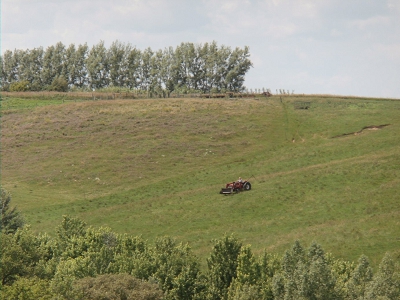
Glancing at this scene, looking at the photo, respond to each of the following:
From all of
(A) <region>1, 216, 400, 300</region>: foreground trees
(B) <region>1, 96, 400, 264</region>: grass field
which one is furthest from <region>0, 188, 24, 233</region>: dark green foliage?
(A) <region>1, 216, 400, 300</region>: foreground trees

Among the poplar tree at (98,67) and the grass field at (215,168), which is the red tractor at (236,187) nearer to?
the grass field at (215,168)

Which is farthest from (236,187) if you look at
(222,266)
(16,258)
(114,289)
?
(114,289)

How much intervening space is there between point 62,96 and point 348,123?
251 ft

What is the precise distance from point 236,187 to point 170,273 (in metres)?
28.6

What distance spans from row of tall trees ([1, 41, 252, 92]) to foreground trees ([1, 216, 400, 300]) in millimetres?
109145

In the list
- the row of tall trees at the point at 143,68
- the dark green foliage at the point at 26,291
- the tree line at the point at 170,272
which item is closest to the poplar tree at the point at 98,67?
the row of tall trees at the point at 143,68

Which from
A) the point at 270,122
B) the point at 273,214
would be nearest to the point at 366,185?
the point at 273,214

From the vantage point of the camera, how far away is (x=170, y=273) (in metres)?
47.3

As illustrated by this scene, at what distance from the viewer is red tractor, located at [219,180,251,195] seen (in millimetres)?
74375

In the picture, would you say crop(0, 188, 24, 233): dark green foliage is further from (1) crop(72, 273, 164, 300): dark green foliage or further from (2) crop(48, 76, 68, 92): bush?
(2) crop(48, 76, 68, 92): bush

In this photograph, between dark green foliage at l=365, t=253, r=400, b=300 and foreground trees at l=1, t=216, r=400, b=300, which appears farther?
foreground trees at l=1, t=216, r=400, b=300

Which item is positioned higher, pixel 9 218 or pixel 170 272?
pixel 9 218

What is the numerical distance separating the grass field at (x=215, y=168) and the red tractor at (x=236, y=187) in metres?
0.89

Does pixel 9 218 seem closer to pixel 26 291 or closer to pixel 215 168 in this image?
pixel 26 291
